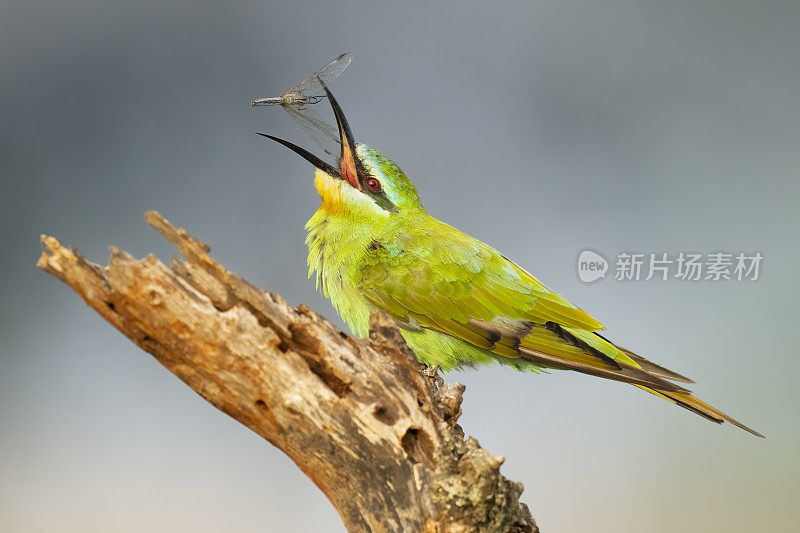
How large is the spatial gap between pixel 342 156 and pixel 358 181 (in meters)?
0.18

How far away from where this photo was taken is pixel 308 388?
2.38 m

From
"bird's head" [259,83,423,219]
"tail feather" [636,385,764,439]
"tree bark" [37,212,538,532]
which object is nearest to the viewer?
"tree bark" [37,212,538,532]

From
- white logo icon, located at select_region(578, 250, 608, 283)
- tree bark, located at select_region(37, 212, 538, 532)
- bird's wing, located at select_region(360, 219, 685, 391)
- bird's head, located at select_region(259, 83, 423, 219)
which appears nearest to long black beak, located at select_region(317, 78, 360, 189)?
bird's head, located at select_region(259, 83, 423, 219)

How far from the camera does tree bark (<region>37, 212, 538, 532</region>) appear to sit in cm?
229

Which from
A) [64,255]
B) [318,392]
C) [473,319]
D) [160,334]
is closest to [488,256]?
[473,319]

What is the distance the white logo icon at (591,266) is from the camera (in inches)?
165

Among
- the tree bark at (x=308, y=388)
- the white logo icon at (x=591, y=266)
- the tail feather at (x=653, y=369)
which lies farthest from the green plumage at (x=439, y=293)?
the tree bark at (x=308, y=388)

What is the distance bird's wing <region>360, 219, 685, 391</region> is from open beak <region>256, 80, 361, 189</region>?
444 millimetres

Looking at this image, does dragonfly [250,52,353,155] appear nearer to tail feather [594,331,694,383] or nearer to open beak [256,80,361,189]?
open beak [256,80,361,189]

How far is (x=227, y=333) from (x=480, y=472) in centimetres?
98

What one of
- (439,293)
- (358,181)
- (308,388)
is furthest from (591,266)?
(308,388)

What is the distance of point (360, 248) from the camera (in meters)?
3.48

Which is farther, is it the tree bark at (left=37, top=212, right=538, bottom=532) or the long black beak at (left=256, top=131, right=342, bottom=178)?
the long black beak at (left=256, top=131, right=342, bottom=178)

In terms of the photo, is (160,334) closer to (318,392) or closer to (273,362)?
(273,362)
